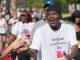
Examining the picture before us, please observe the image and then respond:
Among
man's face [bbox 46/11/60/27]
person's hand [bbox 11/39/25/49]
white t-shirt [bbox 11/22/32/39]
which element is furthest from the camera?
white t-shirt [bbox 11/22/32/39]

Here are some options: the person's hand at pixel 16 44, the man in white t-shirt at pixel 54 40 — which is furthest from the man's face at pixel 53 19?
the person's hand at pixel 16 44

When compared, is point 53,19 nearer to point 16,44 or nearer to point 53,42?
point 53,42

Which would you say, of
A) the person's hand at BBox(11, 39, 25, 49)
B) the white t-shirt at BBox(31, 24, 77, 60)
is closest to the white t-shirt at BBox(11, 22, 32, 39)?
the white t-shirt at BBox(31, 24, 77, 60)

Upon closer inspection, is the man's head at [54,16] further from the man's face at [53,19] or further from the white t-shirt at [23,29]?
the white t-shirt at [23,29]

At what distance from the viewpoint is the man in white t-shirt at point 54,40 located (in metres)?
6.27

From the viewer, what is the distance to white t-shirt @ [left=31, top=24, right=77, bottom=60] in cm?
628

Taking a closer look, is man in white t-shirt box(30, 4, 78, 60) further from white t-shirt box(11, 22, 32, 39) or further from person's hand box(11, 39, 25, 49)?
white t-shirt box(11, 22, 32, 39)

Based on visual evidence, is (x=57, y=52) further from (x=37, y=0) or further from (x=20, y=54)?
(x=37, y=0)

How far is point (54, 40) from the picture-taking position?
247 inches

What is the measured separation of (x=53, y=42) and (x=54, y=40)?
34 mm

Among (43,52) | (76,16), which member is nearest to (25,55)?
(76,16)

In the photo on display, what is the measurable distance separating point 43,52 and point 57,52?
21cm

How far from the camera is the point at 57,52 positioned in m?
6.29

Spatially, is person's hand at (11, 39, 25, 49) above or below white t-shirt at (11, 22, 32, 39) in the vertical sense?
below
